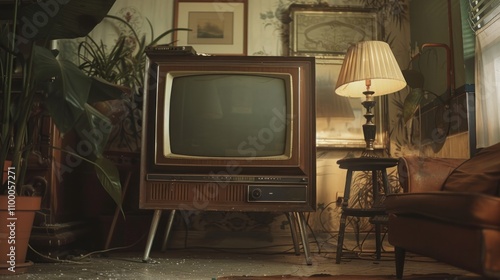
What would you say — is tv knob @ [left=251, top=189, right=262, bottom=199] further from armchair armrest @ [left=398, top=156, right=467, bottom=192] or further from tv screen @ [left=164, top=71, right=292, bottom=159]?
armchair armrest @ [left=398, top=156, right=467, bottom=192]

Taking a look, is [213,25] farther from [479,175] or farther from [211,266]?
[479,175]

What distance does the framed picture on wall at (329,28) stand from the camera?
2566mm

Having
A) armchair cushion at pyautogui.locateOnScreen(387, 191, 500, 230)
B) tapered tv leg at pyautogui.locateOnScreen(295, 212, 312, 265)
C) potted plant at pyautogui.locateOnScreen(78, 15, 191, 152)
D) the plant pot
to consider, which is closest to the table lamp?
tapered tv leg at pyautogui.locateOnScreen(295, 212, 312, 265)

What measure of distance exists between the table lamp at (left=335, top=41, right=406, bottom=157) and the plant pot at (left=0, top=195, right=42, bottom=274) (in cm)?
140

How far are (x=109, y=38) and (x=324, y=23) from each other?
4.01 feet

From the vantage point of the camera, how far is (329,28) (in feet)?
8.49

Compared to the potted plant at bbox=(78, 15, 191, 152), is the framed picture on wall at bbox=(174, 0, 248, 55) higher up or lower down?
higher up

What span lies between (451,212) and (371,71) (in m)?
1.02

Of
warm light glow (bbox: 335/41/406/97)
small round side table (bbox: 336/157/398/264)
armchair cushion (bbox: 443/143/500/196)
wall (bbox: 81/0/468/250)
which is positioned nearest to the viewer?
armchair cushion (bbox: 443/143/500/196)

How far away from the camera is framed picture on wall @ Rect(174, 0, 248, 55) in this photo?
8.47 ft

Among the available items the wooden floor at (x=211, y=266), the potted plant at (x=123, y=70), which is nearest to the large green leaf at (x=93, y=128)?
the wooden floor at (x=211, y=266)

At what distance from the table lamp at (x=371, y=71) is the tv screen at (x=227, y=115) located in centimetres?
37

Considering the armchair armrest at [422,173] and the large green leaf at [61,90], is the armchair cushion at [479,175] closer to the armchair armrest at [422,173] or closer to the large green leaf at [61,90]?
the armchair armrest at [422,173]

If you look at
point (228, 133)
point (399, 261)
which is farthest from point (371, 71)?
point (399, 261)
